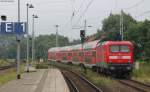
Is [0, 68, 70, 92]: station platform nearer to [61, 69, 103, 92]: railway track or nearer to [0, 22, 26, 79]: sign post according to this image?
[61, 69, 103, 92]: railway track

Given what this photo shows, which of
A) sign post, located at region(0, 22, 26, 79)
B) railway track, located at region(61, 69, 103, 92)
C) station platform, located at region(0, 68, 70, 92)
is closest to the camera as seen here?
station platform, located at region(0, 68, 70, 92)

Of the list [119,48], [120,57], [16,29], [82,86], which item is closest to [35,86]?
A: [82,86]

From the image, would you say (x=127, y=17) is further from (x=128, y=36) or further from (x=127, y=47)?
(x=127, y=47)

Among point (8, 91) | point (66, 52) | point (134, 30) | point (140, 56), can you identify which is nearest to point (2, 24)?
point (8, 91)

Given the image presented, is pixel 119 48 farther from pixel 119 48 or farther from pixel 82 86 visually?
pixel 82 86

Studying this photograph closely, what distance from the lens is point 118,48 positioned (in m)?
37.8

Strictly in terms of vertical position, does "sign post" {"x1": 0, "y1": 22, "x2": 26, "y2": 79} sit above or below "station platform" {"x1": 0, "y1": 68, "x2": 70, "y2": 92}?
above

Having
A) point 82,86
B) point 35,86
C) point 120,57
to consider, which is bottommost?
point 82,86

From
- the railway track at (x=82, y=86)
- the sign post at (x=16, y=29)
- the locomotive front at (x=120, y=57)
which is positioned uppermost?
the sign post at (x=16, y=29)

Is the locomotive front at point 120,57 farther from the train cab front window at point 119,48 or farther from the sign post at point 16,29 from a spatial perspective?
the sign post at point 16,29

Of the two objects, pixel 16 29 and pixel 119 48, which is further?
pixel 119 48

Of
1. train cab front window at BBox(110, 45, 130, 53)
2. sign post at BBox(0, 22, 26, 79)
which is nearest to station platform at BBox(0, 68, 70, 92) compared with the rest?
sign post at BBox(0, 22, 26, 79)

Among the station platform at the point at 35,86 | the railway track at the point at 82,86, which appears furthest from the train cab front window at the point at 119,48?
the station platform at the point at 35,86

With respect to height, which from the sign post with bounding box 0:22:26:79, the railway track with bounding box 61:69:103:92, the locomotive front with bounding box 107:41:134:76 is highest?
the sign post with bounding box 0:22:26:79
